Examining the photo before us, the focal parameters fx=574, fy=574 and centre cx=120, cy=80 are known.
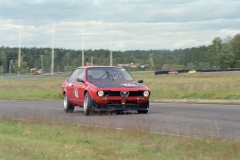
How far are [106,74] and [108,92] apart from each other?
62.9 inches

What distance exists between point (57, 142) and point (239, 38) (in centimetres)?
11765

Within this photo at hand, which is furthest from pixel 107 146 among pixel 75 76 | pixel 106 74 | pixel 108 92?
pixel 75 76

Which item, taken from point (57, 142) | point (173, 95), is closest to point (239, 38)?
point (173, 95)

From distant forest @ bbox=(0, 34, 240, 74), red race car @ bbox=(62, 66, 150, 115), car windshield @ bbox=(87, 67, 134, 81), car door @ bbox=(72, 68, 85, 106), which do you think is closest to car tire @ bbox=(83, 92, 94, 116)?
red race car @ bbox=(62, 66, 150, 115)

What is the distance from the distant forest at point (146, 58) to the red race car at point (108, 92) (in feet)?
279

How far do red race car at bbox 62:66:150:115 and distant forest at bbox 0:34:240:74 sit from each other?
85.1 meters

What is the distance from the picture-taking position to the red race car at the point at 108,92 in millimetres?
16906

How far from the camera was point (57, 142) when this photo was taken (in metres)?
10.9

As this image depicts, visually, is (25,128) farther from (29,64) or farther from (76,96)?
(29,64)

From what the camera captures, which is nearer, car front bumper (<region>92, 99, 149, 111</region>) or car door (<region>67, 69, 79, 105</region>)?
car front bumper (<region>92, 99, 149, 111</region>)

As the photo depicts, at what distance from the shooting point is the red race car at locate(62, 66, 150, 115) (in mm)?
16906

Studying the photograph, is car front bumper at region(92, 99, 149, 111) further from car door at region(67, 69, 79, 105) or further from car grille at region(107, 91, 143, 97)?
car door at region(67, 69, 79, 105)

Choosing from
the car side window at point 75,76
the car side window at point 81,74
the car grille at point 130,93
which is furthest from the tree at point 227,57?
the car grille at point 130,93

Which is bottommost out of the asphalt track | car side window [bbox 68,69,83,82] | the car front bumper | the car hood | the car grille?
the asphalt track
